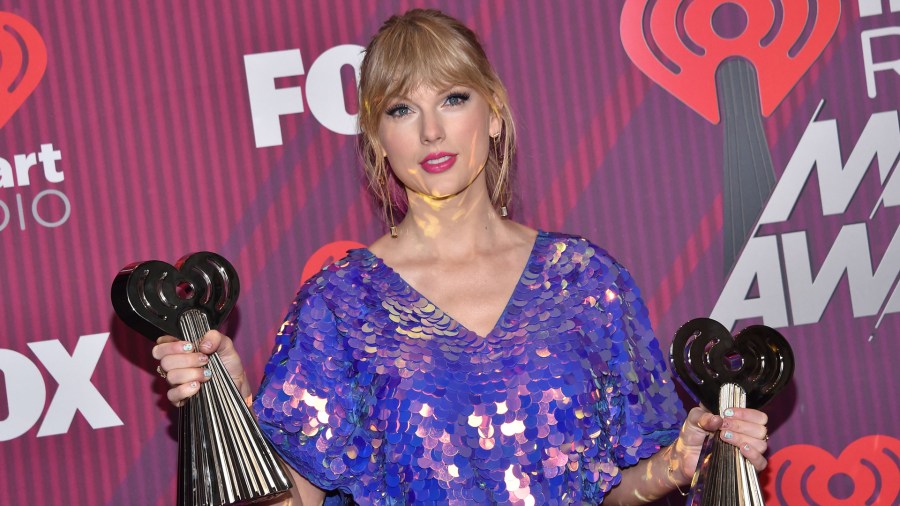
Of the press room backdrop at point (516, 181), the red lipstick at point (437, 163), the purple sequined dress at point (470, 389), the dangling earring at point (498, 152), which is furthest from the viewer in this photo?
the press room backdrop at point (516, 181)

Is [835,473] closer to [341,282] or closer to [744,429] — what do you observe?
[744,429]

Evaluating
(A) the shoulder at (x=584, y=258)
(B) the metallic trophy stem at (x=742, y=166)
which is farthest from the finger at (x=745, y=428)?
(B) the metallic trophy stem at (x=742, y=166)

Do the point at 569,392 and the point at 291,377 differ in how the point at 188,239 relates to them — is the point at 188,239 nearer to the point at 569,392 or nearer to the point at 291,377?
the point at 291,377

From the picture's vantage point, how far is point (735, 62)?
7.36 ft

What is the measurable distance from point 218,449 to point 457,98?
672mm

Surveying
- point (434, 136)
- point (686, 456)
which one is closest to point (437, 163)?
point (434, 136)

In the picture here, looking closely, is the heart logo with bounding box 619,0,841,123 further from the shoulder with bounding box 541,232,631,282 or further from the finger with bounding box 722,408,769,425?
the finger with bounding box 722,408,769,425

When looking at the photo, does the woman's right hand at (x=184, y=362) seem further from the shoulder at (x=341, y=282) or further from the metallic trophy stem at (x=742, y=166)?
the metallic trophy stem at (x=742, y=166)

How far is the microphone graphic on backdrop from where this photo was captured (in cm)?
223

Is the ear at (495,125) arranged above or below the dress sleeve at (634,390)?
above

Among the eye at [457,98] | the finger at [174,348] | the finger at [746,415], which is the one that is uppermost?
the eye at [457,98]

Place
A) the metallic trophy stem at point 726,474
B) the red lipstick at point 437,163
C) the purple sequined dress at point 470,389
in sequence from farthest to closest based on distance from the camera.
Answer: the red lipstick at point 437,163 → the purple sequined dress at point 470,389 → the metallic trophy stem at point 726,474

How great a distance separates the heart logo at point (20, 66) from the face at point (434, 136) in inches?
34.8

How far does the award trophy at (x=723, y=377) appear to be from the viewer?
1.55m
